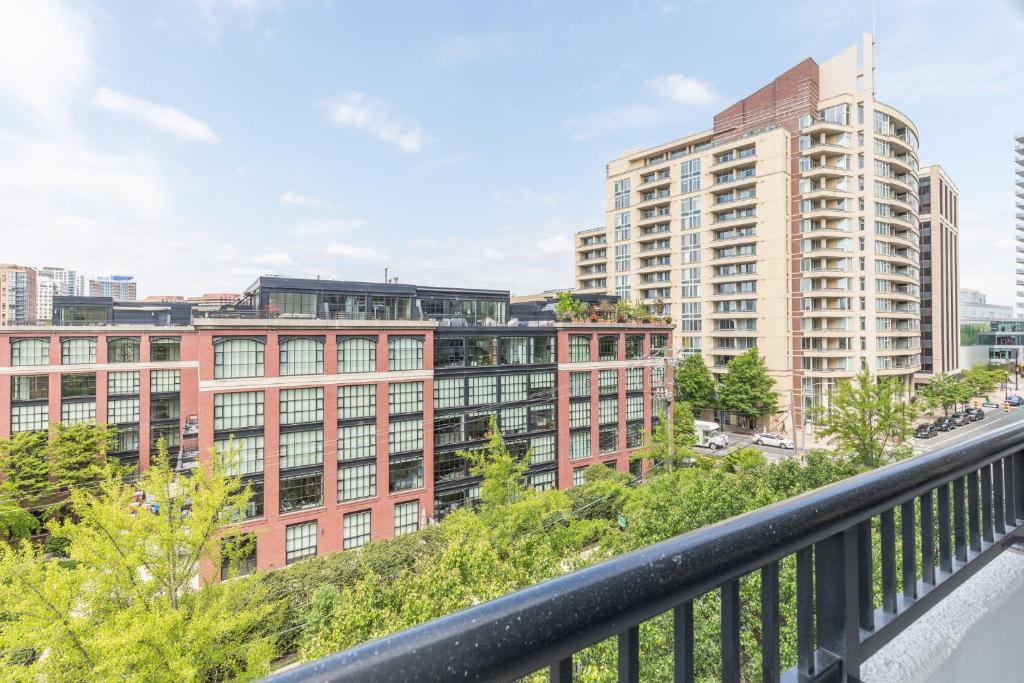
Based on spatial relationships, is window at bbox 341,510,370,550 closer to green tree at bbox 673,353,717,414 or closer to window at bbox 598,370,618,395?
window at bbox 598,370,618,395

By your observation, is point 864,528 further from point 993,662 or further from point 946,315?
point 946,315

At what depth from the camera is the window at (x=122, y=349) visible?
19641 millimetres

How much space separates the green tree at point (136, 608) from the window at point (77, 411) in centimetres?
1187

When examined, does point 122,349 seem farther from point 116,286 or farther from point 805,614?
point 116,286

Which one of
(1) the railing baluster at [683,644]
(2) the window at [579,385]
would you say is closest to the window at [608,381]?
(2) the window at [579,385]

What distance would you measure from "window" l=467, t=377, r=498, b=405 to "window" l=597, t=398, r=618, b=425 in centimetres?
475

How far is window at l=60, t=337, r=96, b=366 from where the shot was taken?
18.8 m

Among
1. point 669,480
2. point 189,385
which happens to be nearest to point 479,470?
point 669,480

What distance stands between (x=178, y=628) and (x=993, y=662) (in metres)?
9.78

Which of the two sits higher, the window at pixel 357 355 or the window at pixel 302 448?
the window at pixel 357 355

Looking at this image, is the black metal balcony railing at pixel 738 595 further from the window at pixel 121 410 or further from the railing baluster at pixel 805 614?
the window at pixel 121 410

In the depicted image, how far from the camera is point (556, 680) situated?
626 millimetres

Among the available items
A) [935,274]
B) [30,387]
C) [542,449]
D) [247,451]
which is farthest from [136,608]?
[935,274]

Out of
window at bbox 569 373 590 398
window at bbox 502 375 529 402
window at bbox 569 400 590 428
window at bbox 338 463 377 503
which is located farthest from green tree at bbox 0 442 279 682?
window at bbox 569 373 590 398
